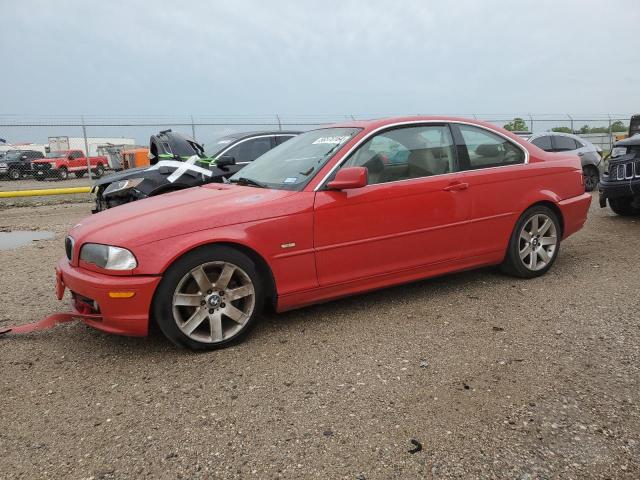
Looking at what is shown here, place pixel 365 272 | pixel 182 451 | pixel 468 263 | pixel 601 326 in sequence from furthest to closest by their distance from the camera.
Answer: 1. pixel 468 263
2. pixel 365 272
3. pixel 601 326
4. pixel 182 451

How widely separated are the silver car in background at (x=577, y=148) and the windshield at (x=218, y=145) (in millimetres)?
6833

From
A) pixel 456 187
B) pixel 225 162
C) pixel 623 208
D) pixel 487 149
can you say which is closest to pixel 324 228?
pixel 456 187

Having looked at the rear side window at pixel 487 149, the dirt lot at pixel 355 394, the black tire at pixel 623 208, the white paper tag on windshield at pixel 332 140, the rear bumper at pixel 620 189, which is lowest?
the dirt lot at pixel 355 394

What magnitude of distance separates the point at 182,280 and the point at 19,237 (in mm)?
6424

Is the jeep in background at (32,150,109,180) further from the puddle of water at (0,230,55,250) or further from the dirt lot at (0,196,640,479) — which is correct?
the dirt lot at (0,196,640,479)

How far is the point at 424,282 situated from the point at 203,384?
249 centimetres

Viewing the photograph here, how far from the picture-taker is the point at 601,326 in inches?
141

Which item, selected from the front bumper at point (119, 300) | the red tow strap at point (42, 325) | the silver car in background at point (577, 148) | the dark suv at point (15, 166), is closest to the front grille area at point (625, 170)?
the silver car in background at point (577, 148)

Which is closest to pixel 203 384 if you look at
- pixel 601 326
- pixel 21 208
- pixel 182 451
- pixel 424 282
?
pixel 182 451

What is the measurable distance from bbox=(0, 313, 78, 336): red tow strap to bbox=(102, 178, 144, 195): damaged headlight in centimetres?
347

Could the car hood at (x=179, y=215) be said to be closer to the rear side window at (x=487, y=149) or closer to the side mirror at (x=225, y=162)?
the rear side window at (x=487, y=149)

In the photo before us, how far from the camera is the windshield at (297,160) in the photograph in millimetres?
3846

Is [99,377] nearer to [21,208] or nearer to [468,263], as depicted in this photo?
[468,263]

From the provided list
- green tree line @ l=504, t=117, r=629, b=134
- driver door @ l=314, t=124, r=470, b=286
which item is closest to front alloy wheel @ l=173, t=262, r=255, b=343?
driver door @ l=314, t=124, r=470, b=286
